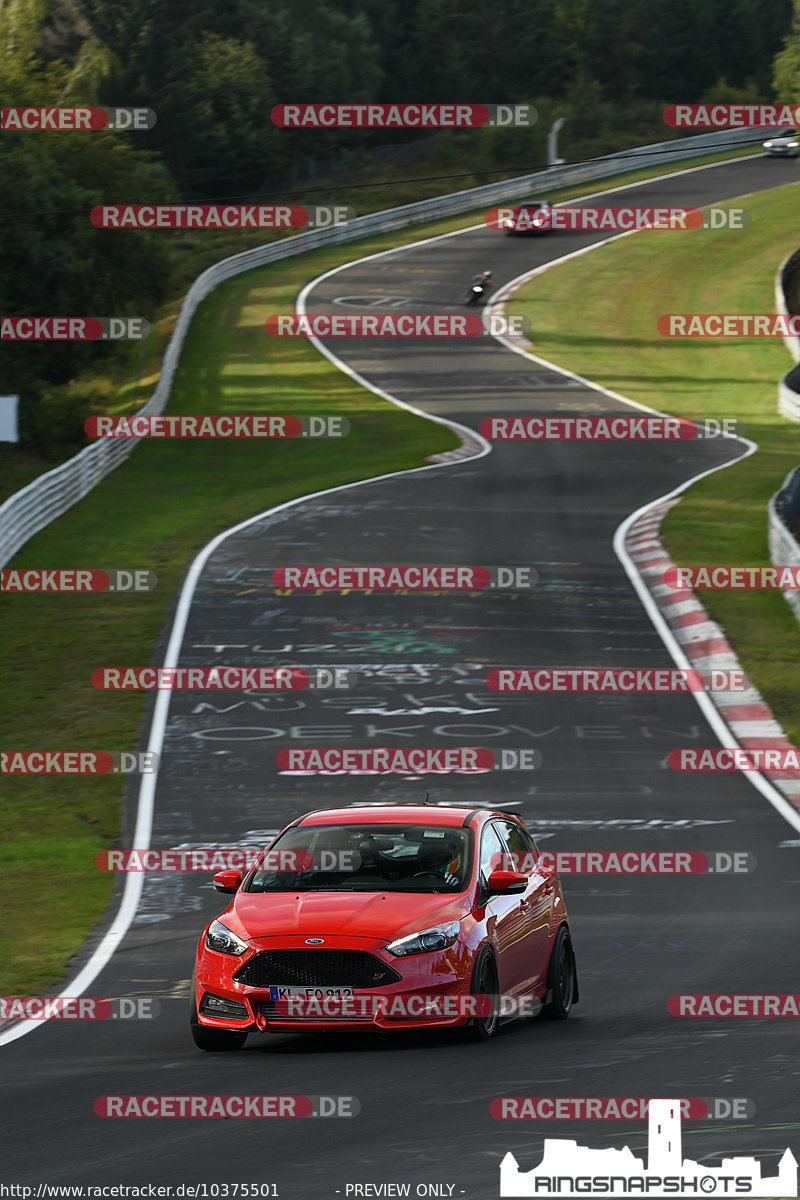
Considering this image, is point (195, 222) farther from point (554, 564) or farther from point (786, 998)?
point (786, 998)

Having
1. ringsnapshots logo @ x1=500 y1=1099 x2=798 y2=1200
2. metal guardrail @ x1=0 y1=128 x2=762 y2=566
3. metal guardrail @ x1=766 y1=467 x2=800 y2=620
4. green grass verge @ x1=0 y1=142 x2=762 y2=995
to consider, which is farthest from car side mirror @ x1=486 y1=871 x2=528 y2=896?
metal guardrail @ x1=0 y1=128 x2=762 y2=566

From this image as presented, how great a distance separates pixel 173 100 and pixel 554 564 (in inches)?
2632

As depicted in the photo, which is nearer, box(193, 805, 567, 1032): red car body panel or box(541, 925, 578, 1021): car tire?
box(193, 805, 567, 1032): red car body panel

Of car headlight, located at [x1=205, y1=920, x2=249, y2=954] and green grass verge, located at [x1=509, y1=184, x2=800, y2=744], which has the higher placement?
car headlight, located at [x1=205, y1=920, x2=249, y2=954]

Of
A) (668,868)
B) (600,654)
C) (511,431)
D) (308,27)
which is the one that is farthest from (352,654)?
(308,27)

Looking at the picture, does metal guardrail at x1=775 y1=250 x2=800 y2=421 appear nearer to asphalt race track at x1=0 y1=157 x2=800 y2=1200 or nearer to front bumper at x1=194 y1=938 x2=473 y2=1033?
asphalt race track at x1=0 y1=157 x2=800 y2=1200

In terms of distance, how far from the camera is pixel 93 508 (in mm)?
36250

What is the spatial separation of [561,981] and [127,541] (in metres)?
23.0

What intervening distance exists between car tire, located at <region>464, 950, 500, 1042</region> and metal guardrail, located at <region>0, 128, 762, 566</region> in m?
21.7

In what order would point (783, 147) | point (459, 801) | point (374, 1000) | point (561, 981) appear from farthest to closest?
1. point (783, 147)
2. point (459, 801)
3. point (561, 981)
4. point (374, 1000)

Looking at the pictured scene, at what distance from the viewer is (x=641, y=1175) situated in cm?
680

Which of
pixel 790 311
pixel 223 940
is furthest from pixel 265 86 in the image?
pixel 223 940

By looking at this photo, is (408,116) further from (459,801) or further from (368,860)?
(368,860)

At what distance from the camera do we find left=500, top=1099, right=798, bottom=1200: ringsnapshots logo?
261 inches
